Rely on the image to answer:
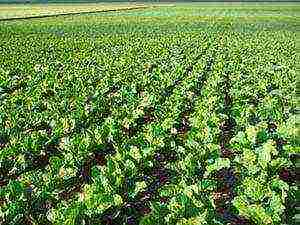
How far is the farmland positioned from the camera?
726 cm

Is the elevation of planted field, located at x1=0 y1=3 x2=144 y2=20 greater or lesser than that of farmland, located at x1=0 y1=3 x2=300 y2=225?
lesser

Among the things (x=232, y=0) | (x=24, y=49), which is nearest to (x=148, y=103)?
(x=24, y=49)

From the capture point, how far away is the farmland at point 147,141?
7.26 metres

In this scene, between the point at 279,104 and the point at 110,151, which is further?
the point at 279,104

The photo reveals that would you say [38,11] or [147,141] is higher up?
[147,141]

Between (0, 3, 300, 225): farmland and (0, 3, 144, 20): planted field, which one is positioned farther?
(0, 3, 144, 20): planted field

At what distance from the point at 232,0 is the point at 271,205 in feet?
331

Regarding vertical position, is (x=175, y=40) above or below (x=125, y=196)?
below

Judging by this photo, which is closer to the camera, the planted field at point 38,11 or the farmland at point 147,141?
the farmland at point 147,141

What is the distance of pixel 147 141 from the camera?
996 cm

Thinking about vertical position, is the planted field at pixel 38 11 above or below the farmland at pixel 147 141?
below

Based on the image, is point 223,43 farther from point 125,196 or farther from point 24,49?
point 125,196

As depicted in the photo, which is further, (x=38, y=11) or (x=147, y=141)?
(x=38, y=11)

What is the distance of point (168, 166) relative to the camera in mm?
8992
